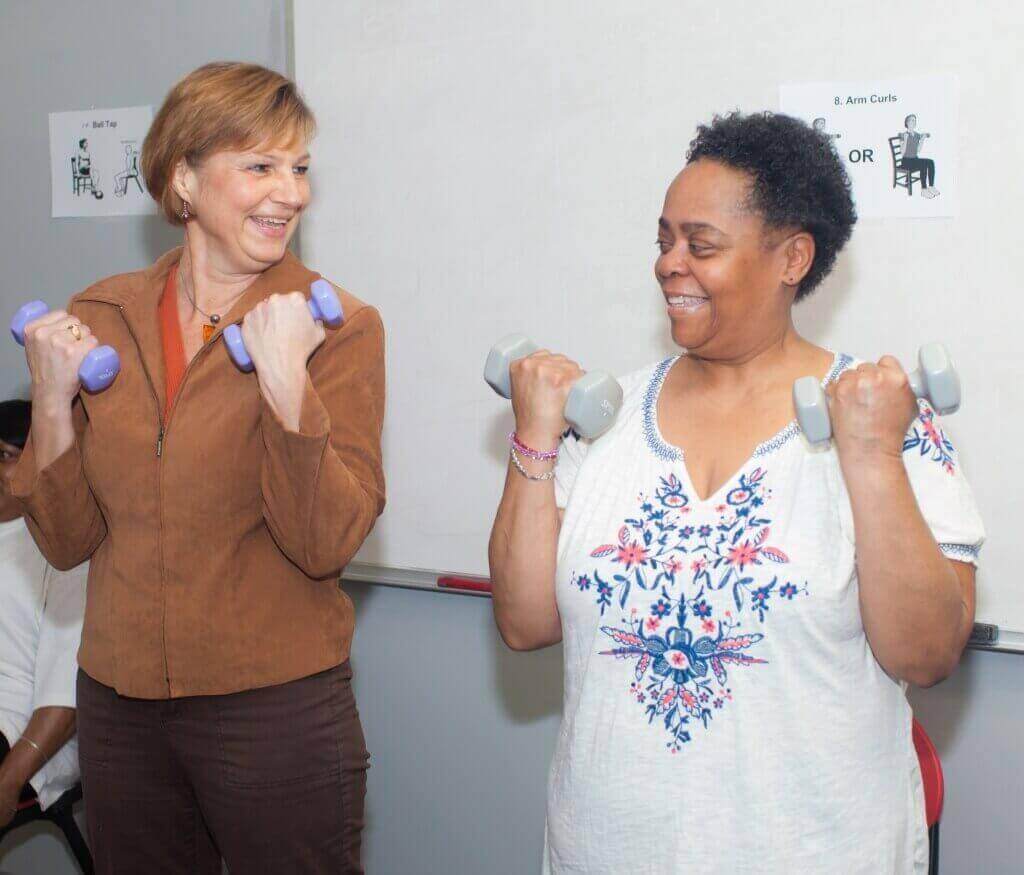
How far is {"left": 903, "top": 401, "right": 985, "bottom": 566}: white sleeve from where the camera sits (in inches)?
50.1

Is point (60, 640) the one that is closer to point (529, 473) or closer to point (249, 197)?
point (249, 197)

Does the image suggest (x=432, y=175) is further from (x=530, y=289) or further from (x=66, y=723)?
(x=66, y=723)

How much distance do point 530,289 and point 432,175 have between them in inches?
A: 11.3

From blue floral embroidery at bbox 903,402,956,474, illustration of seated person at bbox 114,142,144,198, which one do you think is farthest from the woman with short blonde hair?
illustration of seated person at bbox 114,142,144,198

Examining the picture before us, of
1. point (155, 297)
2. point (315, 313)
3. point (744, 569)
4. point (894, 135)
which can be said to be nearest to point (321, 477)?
point (315, 313)

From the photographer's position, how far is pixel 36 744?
7.06 ft

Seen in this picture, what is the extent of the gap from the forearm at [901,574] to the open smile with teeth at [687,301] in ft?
0.87

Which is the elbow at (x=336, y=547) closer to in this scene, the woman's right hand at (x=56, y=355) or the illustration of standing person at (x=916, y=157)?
the woman's right hand at (x=56, y=355)

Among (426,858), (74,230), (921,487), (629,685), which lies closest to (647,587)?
(629,685)

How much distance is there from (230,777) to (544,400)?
2.17ft

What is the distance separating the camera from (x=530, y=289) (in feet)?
6.82

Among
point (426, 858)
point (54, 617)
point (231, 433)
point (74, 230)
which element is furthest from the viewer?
point (74, 230)

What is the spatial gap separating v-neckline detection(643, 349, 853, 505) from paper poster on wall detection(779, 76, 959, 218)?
502 millimetres

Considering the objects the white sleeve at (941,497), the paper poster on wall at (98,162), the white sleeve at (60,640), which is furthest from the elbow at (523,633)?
the paper poster on wall at (98,162)
